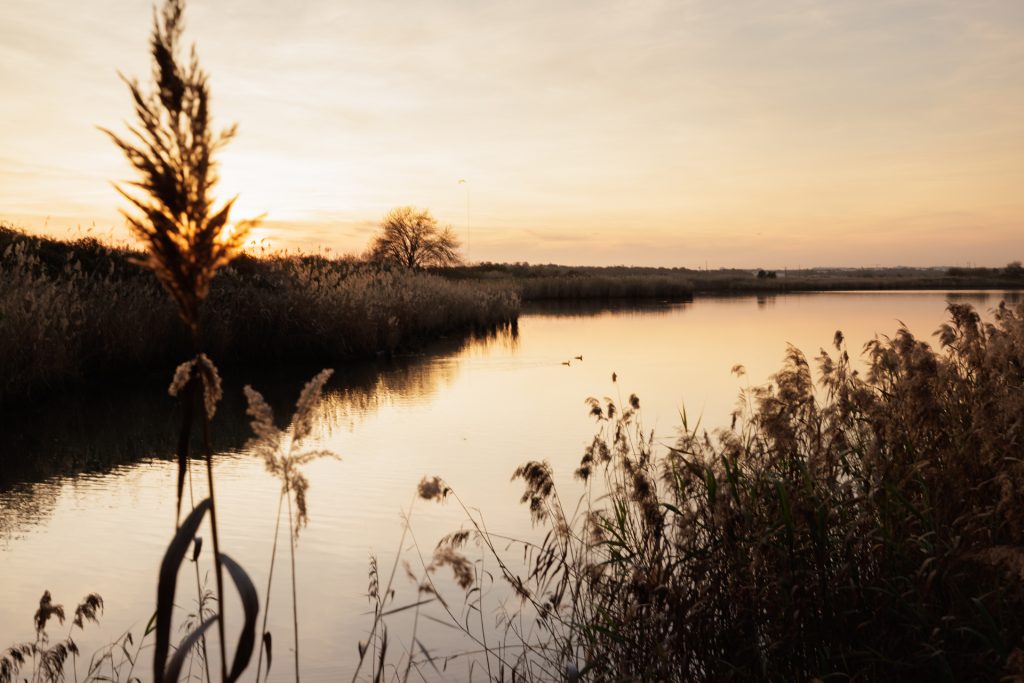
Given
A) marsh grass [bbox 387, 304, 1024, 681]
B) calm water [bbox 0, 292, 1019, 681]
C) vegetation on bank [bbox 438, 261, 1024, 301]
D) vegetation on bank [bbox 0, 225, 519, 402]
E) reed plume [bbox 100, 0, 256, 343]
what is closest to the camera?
reed plume [bbox 100, 0, 256, 343]

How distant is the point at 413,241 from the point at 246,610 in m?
51.7

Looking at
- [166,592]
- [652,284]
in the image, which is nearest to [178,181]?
[166,592]

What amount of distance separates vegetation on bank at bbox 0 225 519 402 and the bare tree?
3082 centimetres

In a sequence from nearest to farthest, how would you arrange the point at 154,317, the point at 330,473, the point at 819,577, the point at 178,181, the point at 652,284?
1. the point at 178,181
2. the point at 819,577
3. the point at 330,473
4. the point at 154,317
5. the point at 652,284

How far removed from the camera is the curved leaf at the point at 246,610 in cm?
143

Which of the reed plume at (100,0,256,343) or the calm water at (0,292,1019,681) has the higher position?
the reed plume at (100,0,256,343)

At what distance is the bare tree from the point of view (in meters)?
51.7

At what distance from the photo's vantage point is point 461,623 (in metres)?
4.26

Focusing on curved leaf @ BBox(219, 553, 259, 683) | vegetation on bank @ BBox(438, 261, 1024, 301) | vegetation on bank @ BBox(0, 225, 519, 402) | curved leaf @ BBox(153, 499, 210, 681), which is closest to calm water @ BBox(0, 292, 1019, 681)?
Answer: vegetation on bank @ BBox(0, 225, 519, 402)

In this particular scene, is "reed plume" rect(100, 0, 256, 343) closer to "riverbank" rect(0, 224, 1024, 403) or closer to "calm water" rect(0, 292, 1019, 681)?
"calm water" rect(0, 292, 1019, 681)

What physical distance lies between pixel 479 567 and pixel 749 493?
5.64ft

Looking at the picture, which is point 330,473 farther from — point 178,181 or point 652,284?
point 652,284

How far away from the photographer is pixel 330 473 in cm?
744

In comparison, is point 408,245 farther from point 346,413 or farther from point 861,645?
point 861,645
